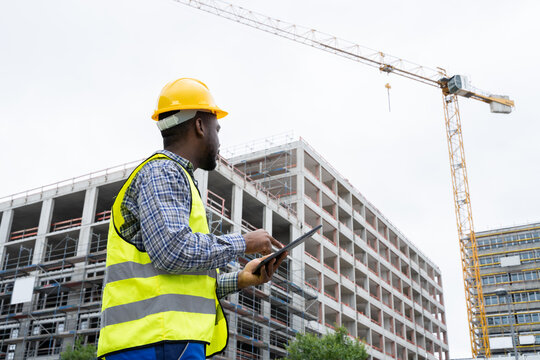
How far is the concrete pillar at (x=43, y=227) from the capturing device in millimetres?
32594

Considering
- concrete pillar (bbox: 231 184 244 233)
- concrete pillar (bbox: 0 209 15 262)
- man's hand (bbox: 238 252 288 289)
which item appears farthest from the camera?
concrete pillar (bbox: 0 209 15 262)

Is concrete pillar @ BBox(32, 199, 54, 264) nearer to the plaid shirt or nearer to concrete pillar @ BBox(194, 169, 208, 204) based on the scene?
concrete pillar @ BBox(194, 169, 208, 204)

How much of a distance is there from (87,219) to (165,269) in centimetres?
3129

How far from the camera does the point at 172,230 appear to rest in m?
2.14

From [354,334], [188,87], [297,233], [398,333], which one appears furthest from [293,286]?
[188,87]

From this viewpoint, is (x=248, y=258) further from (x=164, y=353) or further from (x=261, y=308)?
(x=164, y=353)

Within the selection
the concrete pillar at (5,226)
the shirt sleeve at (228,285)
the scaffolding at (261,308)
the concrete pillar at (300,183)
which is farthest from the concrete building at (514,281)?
the shirt sleeve at (228,285)

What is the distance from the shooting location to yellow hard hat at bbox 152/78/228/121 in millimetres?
2582

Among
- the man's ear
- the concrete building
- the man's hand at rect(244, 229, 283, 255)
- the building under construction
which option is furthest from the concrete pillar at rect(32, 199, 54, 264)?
the concrete building

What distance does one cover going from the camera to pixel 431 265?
230ft

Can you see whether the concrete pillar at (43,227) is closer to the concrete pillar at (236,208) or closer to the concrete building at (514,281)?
the concrete pillar at (236,208)

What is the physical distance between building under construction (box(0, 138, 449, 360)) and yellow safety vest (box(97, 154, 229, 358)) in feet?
90.5

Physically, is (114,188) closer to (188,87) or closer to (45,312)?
(45,312)

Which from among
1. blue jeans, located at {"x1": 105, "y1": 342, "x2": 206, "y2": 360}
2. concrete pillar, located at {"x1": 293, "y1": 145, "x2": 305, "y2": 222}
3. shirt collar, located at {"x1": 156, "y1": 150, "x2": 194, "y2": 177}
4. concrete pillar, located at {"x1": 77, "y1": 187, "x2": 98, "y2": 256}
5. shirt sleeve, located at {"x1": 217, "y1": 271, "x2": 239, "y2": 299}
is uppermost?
concrete pillar, located at {"x1": 293, "y1": 145, "x2": 305, "y2": 222}
